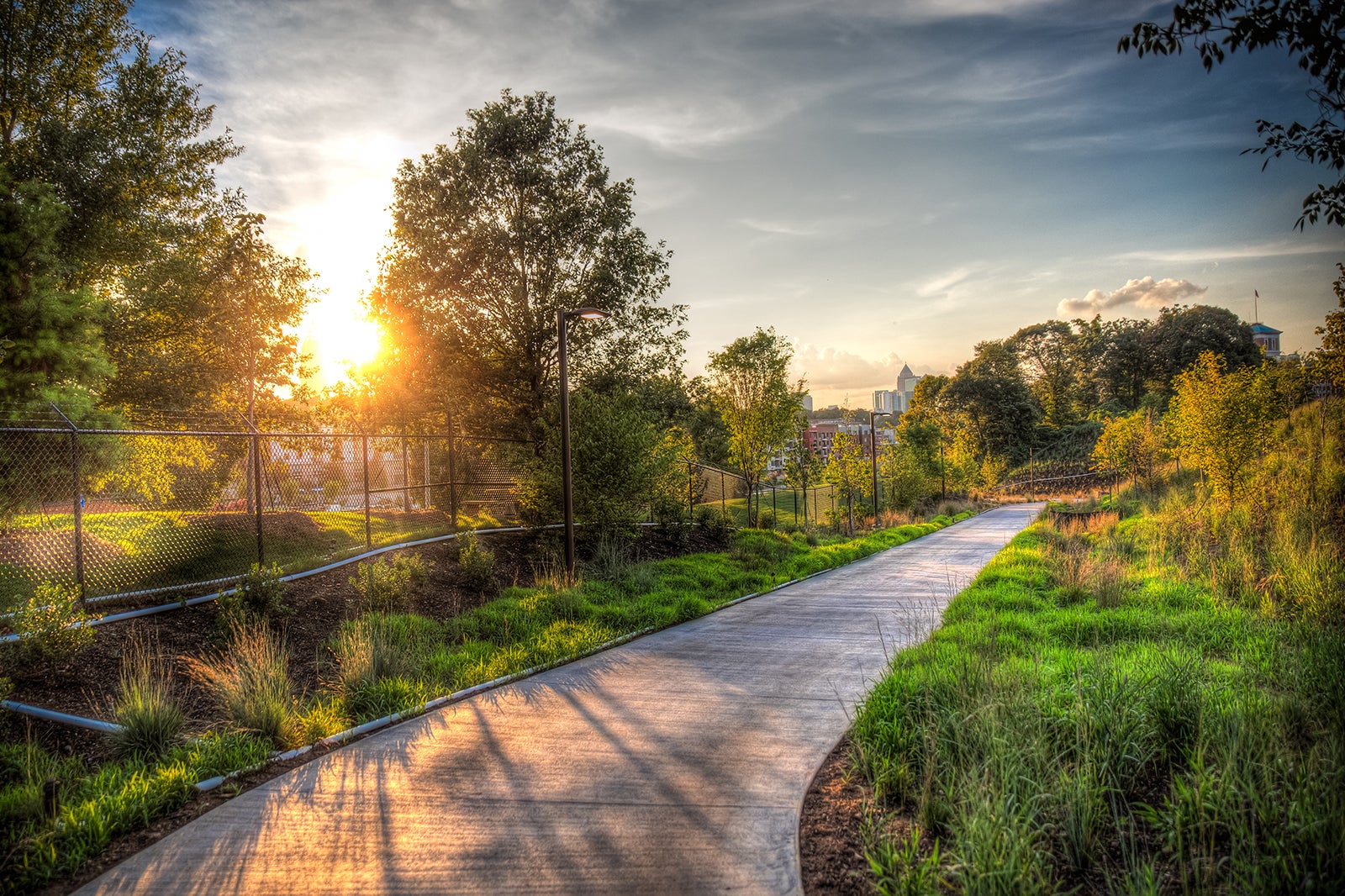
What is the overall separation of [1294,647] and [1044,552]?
30.5 ft

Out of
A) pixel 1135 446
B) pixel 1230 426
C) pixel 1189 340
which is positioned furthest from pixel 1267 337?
pixel 1230 426

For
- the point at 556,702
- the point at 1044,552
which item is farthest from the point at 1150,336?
the point at 556,702

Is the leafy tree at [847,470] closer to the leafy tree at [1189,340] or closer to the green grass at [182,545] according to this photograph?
the green grass at [182,545]

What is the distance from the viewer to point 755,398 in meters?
22.5

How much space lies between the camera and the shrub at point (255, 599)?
25.2 ft

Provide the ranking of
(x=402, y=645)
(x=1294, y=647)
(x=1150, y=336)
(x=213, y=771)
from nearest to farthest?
(x=213, y=771), (x=1294, y=647), (x=402, y=645), (x=1150, y=336)

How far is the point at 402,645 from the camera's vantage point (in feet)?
25.8

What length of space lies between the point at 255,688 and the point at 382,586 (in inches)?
143

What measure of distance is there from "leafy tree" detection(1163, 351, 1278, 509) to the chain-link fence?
16617 millimetres

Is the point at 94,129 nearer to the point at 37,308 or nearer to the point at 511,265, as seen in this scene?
the point at 37,308

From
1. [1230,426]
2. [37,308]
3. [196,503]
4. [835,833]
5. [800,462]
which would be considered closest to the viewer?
[835,833]

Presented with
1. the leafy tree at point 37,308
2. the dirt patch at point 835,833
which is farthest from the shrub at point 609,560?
the leafy tree at point 37,308

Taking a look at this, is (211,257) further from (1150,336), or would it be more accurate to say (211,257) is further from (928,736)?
(1150,336)

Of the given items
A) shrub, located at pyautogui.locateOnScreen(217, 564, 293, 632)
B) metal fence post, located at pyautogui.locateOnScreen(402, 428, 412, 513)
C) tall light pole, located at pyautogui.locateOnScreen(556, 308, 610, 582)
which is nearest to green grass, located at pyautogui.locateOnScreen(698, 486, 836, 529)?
tall light pole, located at pyautogui.locateOnScreen(556, 308, 610, 582)
